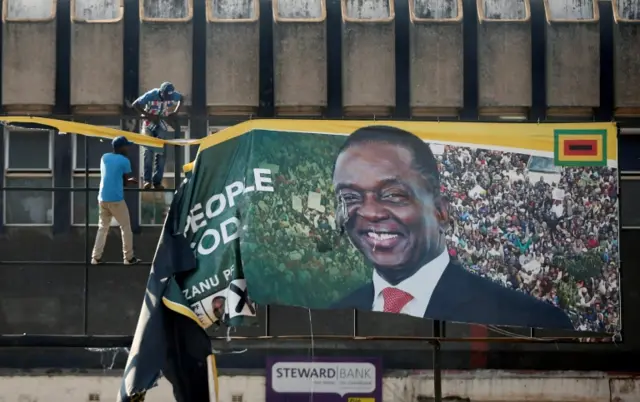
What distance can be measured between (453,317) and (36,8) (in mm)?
6465

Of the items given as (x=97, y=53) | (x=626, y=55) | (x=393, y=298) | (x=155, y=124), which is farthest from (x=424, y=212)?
(x=97, y=53)

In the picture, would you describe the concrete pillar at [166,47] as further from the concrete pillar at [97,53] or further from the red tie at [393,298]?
the red tie at [393,298]

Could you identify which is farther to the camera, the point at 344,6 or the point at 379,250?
the point at 344,6

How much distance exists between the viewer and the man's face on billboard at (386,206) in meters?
8.66

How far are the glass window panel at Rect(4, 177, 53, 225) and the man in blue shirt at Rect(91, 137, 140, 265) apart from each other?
13.9 feet

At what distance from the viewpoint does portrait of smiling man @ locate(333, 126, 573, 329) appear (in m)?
8.67

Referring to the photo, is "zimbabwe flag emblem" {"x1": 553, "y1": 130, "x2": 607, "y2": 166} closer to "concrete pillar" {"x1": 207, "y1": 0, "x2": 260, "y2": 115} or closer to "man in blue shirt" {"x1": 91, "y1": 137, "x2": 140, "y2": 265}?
"man in blue shirt" {"x1": 91, "y1": 137, "x2": 140, "y2": 265}

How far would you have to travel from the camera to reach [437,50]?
42.6ft

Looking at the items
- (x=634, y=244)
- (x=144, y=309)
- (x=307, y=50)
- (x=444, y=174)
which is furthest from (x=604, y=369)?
(x=144, y=309)

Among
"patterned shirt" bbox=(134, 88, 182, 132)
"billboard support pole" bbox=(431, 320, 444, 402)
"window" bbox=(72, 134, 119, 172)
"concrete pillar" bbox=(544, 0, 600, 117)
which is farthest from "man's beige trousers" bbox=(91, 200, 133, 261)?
"concrete pillar" bbox=(544, 0, 600, 117)

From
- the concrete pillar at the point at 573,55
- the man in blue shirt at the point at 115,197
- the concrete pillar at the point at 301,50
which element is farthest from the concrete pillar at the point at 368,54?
the man in blue shirt at the point at 115,197

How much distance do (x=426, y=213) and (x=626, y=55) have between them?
4948 millimetres

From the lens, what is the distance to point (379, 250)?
8.67 meters

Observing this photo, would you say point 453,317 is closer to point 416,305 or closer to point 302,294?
point 416,305
